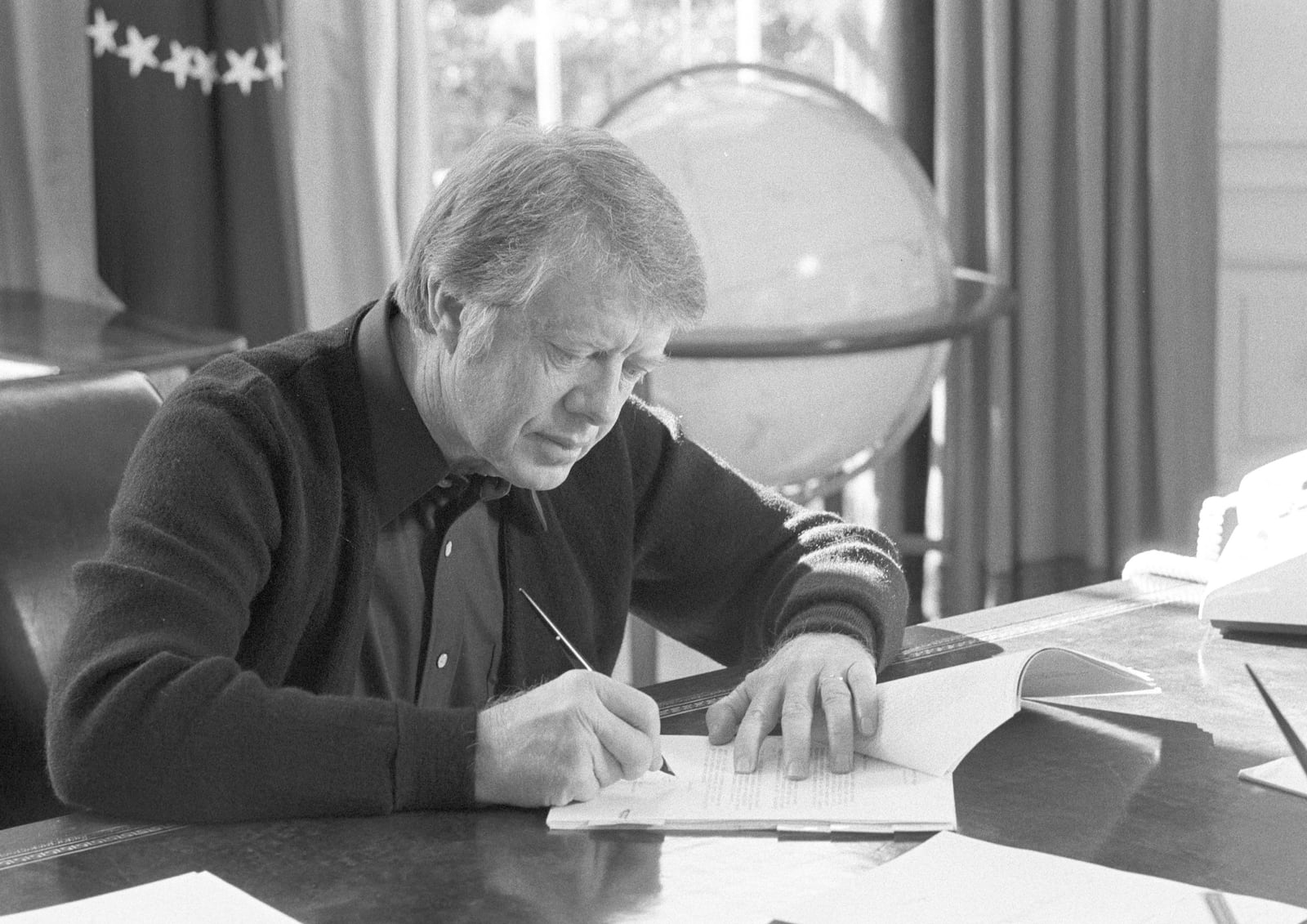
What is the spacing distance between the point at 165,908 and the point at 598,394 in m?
0.58

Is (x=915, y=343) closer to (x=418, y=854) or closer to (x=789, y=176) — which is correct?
(x=789, y=176)

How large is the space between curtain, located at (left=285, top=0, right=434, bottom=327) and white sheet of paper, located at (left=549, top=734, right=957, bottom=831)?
208cm

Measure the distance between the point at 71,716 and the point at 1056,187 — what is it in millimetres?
3179

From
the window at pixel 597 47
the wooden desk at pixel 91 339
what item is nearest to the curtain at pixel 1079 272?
the window at pixel 597 47

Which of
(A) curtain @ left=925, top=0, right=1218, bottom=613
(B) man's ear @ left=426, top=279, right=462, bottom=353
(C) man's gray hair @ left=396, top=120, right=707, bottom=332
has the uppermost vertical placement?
(C) man's gray hair @ left=396, top=120, right=707, bottom=332

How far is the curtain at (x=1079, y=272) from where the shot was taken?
388 centimetres

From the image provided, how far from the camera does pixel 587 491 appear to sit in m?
1.74

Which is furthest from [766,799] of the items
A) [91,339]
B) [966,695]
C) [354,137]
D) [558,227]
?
[354,137]

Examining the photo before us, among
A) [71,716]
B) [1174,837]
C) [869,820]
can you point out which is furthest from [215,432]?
[1174,837]

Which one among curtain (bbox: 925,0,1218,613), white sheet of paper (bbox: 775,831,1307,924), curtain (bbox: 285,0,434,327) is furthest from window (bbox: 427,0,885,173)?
white sheet of paper (bbox: 775,831,1307,924)

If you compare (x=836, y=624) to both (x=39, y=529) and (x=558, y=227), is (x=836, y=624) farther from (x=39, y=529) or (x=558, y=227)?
(x=39, y=529)

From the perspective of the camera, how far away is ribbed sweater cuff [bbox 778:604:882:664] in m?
1.50

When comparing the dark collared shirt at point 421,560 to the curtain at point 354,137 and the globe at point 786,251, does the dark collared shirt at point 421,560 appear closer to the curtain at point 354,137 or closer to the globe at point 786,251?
the globe at point 786,251

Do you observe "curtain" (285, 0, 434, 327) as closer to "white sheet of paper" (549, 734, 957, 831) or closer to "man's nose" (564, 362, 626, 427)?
"man's nose" (564, 362, 626, 427)
